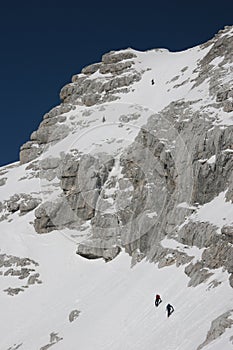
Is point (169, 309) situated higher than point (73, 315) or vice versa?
point (169, 309)

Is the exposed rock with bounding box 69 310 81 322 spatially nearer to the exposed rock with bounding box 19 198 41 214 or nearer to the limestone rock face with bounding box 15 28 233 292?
the limestone rock face with bounding box 15 28 233 292

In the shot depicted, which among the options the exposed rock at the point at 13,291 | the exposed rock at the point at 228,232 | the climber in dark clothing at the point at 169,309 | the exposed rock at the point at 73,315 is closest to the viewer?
the climber in dark clothing at the point at 169,309

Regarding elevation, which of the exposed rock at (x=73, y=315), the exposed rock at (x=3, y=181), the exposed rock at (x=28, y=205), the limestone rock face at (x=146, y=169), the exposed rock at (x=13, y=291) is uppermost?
the limestone rock face at (x=146, y=169)

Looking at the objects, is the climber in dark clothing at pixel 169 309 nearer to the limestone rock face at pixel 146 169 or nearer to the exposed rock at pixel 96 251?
the limestone rock face at pixel 146 169

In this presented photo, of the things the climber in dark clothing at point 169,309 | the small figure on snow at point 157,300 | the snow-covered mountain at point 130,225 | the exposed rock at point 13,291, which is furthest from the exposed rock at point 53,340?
the exposed rock at point 13,291

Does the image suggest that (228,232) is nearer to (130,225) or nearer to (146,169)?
(130,225)

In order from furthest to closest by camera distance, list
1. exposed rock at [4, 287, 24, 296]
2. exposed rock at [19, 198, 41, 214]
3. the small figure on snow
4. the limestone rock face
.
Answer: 1. exposed rock at [19, 198, 41, 214]
2. exposed rock at [4, 287, 24, 296]
3. the limestone rock face
4. the small figure on snow

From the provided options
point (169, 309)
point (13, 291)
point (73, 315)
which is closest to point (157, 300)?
point (169, 309)

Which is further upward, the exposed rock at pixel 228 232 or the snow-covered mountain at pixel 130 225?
the exposed rock at pixel 228 232

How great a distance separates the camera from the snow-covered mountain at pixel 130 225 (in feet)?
107

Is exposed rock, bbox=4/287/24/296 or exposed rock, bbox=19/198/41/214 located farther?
exposed rock, bbox=19/198/41/214

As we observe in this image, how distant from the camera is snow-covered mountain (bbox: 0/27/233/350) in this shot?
32.7 metres

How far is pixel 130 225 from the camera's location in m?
51.6

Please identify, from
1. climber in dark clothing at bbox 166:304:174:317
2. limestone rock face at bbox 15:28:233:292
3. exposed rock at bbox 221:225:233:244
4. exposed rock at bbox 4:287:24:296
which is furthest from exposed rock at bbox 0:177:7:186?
climber in dark clothing at bbox 166:304:174:317
